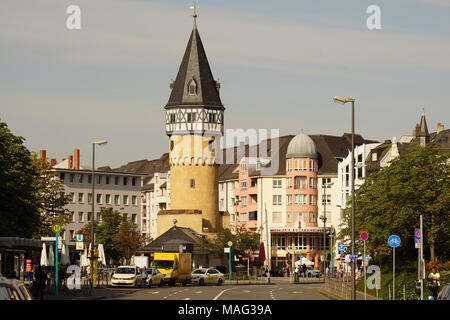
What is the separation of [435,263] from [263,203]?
104 meters

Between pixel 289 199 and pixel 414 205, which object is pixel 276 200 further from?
Result: pixel 414 205

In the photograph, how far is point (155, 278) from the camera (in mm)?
69188

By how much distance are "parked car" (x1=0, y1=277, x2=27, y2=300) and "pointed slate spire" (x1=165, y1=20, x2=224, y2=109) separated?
4591 inches

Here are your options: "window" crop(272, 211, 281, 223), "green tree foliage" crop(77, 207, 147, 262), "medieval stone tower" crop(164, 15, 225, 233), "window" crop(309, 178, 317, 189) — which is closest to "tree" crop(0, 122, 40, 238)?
"green tree foliage" crop(77, 207, 147, 262)

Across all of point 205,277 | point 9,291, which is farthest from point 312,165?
point 9,291

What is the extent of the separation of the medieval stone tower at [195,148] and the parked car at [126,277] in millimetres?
63628

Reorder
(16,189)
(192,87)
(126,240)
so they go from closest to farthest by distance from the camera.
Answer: (16,189)
(126,240)
(192,87)

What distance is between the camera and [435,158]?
54344 mm

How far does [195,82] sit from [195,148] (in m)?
9.28
